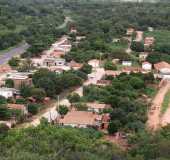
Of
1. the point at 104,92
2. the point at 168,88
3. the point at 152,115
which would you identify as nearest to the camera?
the point at 152,115

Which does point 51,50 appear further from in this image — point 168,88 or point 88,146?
point 88,146

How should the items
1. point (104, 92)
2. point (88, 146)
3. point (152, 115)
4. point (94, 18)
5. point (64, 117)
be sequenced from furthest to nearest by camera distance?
point (94, 18) → point (104, 92) → point (152, 115) → point (64, 117) → point (88, 146)

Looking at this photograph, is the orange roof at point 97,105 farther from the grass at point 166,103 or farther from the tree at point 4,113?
the tree at point 4,113

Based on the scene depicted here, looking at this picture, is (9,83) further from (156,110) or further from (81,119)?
(156,110)

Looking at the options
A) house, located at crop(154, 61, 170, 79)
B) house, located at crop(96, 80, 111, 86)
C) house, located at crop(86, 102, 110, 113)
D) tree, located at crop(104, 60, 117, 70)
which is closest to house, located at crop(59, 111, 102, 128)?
house, located at crop(86, 102, 110, 113)

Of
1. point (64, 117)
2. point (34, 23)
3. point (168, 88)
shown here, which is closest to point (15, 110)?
point (64, 117)

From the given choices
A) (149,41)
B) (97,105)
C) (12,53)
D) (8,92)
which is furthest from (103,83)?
(149,41)
